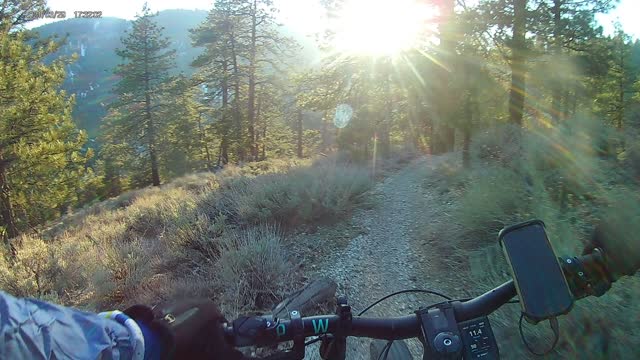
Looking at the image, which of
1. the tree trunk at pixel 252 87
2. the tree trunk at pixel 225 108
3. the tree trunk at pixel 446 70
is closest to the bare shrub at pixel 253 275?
the tree trunk at pixel 446 70

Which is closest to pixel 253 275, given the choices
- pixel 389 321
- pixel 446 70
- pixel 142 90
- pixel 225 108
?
pixel 389 321

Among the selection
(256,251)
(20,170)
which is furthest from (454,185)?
(20,170)

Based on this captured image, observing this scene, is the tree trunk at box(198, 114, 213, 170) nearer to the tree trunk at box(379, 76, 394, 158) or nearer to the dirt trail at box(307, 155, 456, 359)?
the tree trunk at box(379, 76, 394, 158)

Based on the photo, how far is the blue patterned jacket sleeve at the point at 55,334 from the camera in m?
0.92

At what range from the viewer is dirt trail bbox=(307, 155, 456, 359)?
4285mm

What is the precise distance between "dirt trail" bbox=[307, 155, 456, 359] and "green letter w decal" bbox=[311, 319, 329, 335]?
230 cm

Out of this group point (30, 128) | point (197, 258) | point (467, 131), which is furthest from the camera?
point (30, 128)

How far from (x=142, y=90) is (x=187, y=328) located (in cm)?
3059

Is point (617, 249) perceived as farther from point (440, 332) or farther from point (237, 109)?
point (237, 109)

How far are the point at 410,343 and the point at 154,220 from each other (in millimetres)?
6534

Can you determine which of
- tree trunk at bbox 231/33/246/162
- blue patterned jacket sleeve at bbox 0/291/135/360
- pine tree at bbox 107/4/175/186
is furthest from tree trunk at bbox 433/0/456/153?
pine tree at bbox 107/4/175/186

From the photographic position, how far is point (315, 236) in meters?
6.45

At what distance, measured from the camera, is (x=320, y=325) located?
1514 millimetres

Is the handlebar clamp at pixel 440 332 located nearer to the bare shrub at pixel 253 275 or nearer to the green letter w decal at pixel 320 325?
the green letter w decal at pixel 320 325
